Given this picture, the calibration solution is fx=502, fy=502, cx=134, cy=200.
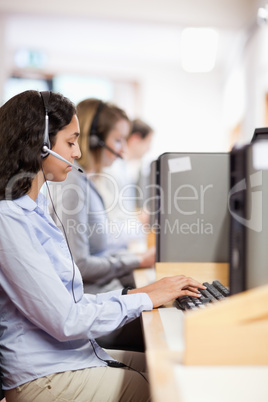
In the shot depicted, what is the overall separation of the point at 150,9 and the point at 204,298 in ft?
11.7

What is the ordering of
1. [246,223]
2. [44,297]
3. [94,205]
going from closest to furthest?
[246,223] → [44,297] → [94,205]

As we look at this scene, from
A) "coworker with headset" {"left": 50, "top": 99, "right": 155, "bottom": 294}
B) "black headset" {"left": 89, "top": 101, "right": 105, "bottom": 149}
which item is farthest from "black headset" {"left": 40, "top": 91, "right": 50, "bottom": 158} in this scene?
"black headset" {"left": 89, "top": 101, "right": 105, "bottom": 149}

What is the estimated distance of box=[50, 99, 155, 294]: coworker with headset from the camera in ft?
5.72

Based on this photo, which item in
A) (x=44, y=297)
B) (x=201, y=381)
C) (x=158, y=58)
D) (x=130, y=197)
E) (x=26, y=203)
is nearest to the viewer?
(x=201, y=381)

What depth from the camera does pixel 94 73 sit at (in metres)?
6.10

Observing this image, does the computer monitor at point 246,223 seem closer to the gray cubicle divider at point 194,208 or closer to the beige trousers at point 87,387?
the beige trousers at point 87,387

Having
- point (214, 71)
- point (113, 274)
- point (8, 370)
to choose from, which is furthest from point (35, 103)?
point (214, 71)

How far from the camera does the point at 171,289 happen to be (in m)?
1.21

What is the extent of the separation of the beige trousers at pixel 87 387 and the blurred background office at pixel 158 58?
3.27 m

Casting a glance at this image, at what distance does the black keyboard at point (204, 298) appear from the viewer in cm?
114

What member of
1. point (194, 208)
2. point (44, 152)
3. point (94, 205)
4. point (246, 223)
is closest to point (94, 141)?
point (94, 205)

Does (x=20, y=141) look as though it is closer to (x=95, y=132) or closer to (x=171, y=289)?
(x=171, y=289)

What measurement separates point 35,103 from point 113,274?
939mm

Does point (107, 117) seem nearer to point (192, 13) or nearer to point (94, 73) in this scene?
point (192, 13)
